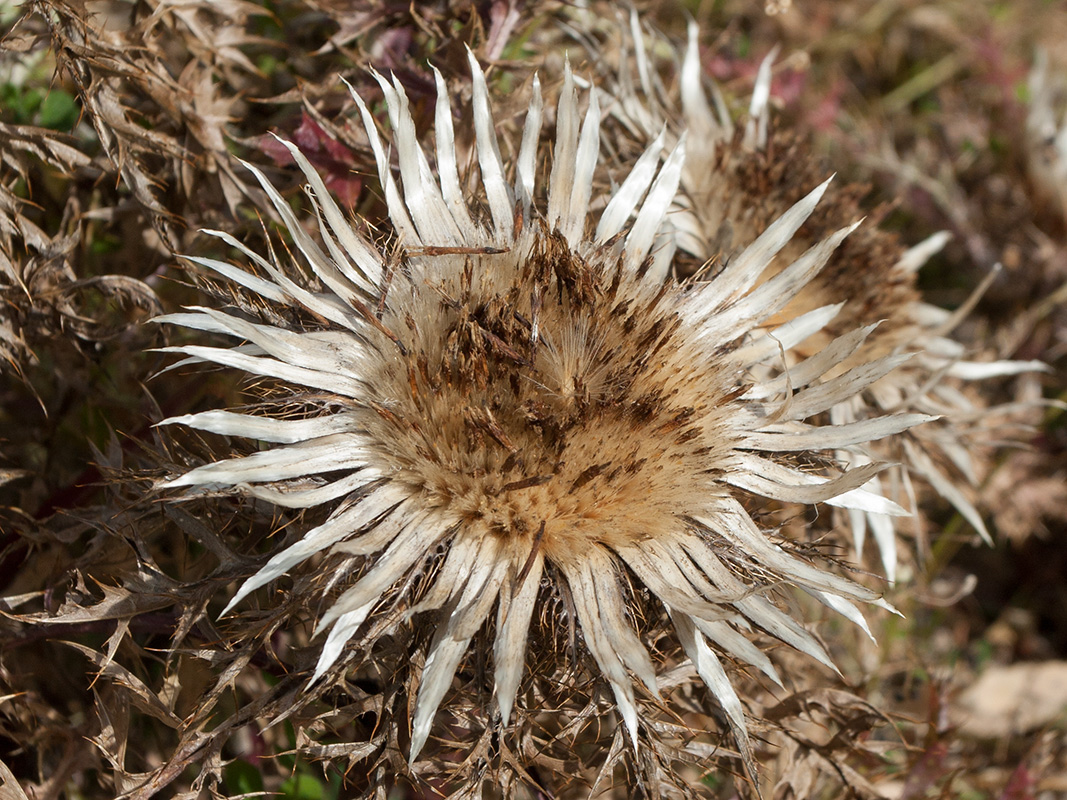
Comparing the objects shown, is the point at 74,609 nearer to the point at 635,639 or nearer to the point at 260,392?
the point at 260,392

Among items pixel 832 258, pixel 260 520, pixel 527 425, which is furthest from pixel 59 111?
pixel 832 258

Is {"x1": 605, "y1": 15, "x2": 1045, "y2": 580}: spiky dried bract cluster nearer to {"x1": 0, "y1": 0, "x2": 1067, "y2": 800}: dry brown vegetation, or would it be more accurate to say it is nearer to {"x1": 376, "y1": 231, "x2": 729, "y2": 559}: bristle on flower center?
{"x1": 0, "y1": 0, "x2": 1067, "y2": 800}: dry brown vegetation

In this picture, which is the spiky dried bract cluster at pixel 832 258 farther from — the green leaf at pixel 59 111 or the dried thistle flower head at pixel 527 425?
the green leaf at pixel 59 111

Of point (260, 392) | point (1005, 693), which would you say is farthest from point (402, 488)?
point (1005, 693)

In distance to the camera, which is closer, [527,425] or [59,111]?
[527,425]

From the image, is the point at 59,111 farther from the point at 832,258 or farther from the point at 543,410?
the point at 832,258

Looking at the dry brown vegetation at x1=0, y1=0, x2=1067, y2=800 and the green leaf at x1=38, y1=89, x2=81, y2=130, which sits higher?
the green leaf at x1=38, y1=89, x2=81, y2=130

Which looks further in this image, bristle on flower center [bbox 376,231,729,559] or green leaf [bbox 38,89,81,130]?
green leaf [bbox 38,89,81,130]

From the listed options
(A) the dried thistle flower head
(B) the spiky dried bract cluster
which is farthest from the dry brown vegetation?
(B) the spiky dried bract cluster
